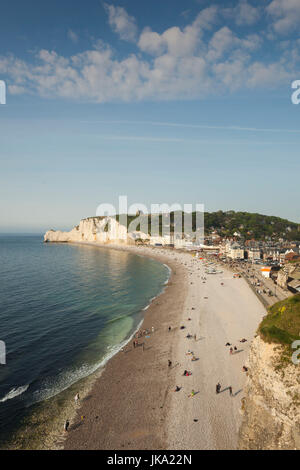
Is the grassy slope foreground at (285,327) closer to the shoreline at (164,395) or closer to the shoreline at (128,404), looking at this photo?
the shoreline at (164,395)

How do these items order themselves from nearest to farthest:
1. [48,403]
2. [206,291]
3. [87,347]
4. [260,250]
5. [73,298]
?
[48,403] < [87,347] < [73,298] < [206,291] < [260,250]

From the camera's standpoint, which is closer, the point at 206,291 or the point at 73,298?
the point at 73,298

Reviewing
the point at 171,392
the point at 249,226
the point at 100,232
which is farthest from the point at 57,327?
the point at 249,226

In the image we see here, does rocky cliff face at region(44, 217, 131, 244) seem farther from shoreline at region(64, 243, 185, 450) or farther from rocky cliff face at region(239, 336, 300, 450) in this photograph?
rocky cliff face at region(239, 336, 300, 450)

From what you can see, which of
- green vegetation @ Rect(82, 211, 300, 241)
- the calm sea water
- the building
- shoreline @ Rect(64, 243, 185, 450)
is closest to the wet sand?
shoreline @ Rect(64, 243, 185, 450)

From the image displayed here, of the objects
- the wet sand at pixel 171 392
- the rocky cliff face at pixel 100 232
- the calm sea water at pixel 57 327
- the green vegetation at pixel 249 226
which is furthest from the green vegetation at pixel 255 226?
the wet sand at pixel 171 392

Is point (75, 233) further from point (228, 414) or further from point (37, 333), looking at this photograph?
point (228, 414)
